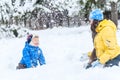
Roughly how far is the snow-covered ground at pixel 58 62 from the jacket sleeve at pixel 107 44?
0.26 m

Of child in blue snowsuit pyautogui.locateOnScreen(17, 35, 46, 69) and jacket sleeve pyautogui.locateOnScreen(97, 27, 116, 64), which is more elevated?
jacket sleeve pyautogui.locateOnScreen(97, 27, 116, 64)

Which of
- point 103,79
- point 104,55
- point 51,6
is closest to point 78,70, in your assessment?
point 104,55

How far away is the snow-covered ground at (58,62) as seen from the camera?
7.29m

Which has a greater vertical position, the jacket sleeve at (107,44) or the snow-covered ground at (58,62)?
the jacket sleeve at (107,44)

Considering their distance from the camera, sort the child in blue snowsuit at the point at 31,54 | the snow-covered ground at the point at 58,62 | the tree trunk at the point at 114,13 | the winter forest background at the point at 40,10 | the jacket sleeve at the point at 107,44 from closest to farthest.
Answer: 1. the snow-covered ground at the point at 58,62
2. the jacket sleeve at the point at 107,44
3. the child in blue snowsuit at the point at 31,54
4. the winter forest background at the point at 40,10
5. the tree trunk at the point at 114,13

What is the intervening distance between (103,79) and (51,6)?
56.4 ft

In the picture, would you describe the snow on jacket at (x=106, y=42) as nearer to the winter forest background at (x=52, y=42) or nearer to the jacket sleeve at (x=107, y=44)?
the jacket sleeve at (x=107, y=44)

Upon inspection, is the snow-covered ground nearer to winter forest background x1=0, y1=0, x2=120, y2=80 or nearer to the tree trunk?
winter forest background x1=0, y1=0, x2=120, y2=80

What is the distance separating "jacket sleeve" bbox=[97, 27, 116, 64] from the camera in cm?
753

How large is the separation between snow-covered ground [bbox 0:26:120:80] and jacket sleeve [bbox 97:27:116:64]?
256 mm

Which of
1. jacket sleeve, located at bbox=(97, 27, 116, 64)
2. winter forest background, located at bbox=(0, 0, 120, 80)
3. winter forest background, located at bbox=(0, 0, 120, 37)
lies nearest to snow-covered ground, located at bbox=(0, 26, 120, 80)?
winter forest background, located at bbox=(0, 0, 120, 80)

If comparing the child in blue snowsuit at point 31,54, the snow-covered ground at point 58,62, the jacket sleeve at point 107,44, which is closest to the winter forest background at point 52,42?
the snow-covered ground at point 58,62

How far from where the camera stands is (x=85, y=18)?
29141 millimetres

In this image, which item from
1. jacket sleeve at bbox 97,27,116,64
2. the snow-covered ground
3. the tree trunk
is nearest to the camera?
the snow-covered ground
